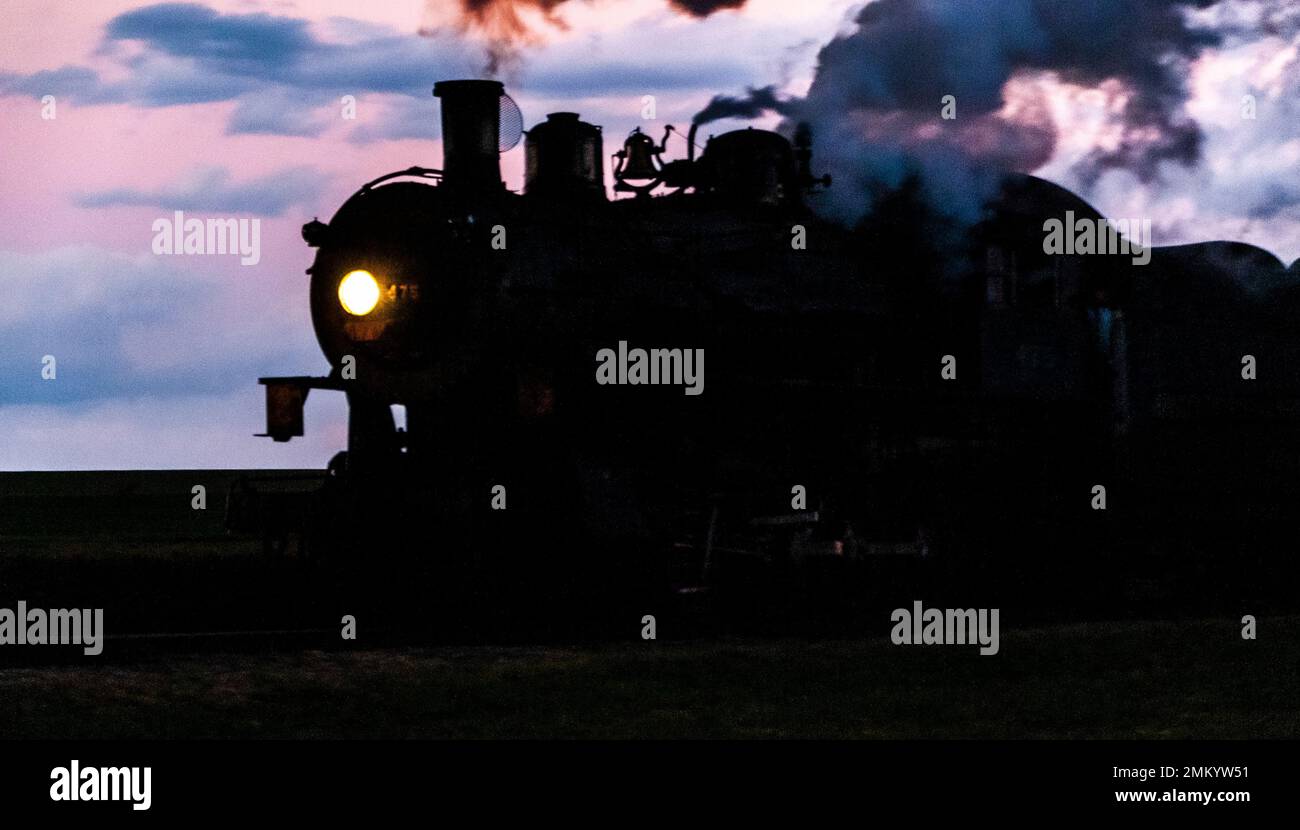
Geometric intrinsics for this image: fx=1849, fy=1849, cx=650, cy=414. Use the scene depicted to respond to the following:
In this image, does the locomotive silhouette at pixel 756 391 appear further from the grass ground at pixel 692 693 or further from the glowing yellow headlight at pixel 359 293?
the grass ground at pixel 692 693

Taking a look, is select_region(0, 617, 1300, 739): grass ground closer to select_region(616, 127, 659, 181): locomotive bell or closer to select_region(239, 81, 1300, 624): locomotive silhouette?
select_region(239, 81, 1300, 624): locomotive silhouette

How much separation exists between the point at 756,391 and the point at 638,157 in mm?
2592

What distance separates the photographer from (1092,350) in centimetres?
1559

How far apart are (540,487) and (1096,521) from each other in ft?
18.0

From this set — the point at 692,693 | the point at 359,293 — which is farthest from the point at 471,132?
the point at 692,693

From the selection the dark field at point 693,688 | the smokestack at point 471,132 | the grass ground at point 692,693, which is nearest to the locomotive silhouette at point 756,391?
the smokestack at point 471,132

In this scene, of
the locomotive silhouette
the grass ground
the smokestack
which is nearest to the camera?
the grass ground

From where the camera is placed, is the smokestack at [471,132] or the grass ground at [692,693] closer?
the grass ground at [692,693]

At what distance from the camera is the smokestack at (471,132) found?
1352 centimetres

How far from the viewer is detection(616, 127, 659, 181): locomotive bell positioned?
597 inches

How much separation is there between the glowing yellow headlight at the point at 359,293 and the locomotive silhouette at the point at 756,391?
2 cm

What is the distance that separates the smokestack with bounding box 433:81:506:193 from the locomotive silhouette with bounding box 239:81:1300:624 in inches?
0.7

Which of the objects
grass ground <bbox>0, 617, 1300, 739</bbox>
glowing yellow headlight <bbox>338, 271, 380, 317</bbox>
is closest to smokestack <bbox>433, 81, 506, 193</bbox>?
glowing yellow headlight <bbox>338, 271, 380, 317</bbox>
